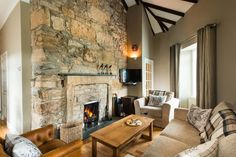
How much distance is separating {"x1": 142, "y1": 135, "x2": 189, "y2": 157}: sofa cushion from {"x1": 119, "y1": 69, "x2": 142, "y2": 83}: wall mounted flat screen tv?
9.77 ft

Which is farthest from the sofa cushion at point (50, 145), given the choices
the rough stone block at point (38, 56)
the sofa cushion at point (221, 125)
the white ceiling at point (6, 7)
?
the white ceiling at point (6, 7)

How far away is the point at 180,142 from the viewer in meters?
1.98

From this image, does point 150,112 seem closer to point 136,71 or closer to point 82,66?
point 136,71

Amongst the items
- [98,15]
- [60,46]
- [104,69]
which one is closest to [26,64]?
[60,46]

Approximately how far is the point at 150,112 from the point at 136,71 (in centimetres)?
164

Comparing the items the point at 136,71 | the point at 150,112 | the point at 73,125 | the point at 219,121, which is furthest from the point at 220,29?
the point at 73,125

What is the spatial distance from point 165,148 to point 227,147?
0.78 metres

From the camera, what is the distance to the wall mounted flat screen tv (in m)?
4.90

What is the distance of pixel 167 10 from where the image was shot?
424 centimetres

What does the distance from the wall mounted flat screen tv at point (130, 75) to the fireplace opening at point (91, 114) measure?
1407 mm

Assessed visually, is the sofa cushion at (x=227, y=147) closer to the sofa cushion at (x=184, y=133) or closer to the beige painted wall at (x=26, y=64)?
the sofa cushion at (x=184, y=133)

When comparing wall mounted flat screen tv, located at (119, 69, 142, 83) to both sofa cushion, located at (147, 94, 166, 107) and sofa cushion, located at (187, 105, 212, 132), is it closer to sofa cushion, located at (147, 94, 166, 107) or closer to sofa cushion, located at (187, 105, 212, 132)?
sofa cushion, located at (147, 94, 166, 107)

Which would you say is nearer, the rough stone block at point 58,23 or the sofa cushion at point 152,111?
the rough stone block at point 58,23

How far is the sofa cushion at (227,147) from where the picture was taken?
3.60 feet
